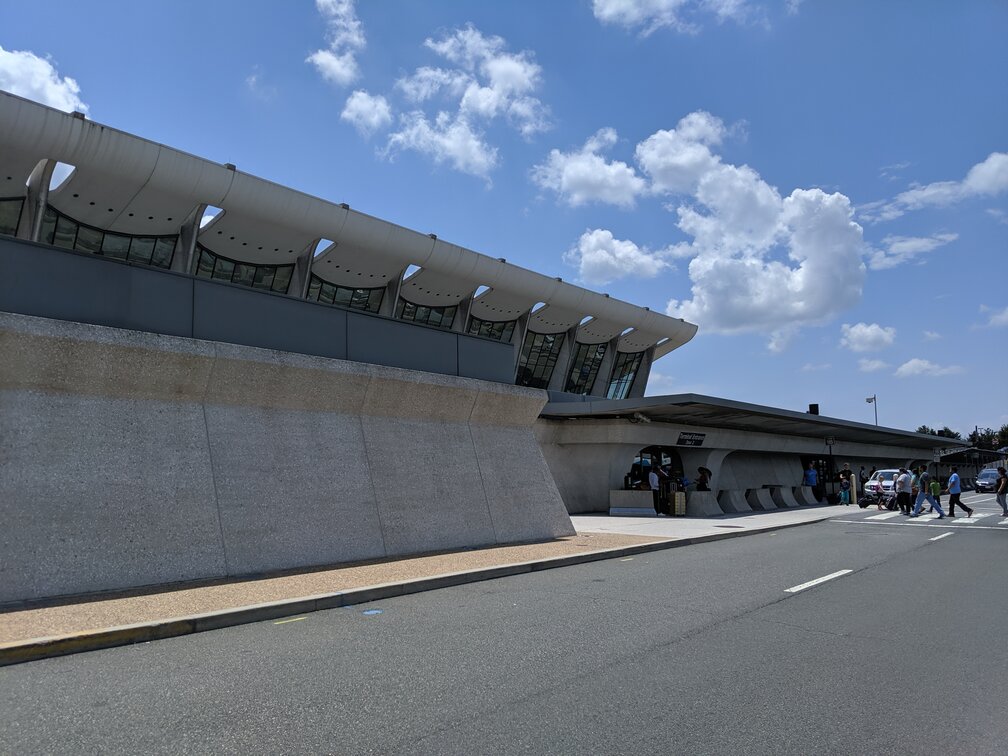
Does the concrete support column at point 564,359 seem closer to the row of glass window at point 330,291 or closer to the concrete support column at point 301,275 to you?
the row of glass window at point 330,291

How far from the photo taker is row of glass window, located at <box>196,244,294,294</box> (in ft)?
119

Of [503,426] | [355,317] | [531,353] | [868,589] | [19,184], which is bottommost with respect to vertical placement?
[868,589]

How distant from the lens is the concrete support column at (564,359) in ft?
168

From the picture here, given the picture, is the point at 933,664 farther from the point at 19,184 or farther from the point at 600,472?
the point at 19,184

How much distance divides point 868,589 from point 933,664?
12.7 feet

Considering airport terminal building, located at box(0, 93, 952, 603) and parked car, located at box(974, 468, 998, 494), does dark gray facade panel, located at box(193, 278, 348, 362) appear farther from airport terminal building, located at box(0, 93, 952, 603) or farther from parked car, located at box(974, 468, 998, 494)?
parked car, located at box(974, 468, 998, 494)

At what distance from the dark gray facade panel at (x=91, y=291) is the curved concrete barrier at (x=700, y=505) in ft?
63.2

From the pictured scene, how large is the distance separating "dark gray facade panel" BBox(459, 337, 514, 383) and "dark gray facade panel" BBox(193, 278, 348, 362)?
3.05 meters

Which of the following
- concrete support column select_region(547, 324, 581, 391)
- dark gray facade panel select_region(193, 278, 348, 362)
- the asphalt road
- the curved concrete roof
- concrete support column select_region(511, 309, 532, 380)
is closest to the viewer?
the asphalt road

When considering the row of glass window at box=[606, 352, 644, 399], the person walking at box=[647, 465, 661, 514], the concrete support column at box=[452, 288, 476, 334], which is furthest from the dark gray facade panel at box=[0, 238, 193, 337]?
the row of glass window at box=[606, 352, 644, 399]

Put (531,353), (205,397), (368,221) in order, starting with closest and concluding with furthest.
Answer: (205,397) < (368,221) < (531,353)

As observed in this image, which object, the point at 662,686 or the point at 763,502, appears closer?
the point at 662,686

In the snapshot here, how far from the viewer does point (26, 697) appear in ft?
16.4

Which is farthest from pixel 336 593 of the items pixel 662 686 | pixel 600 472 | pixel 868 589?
pixel 600 472
